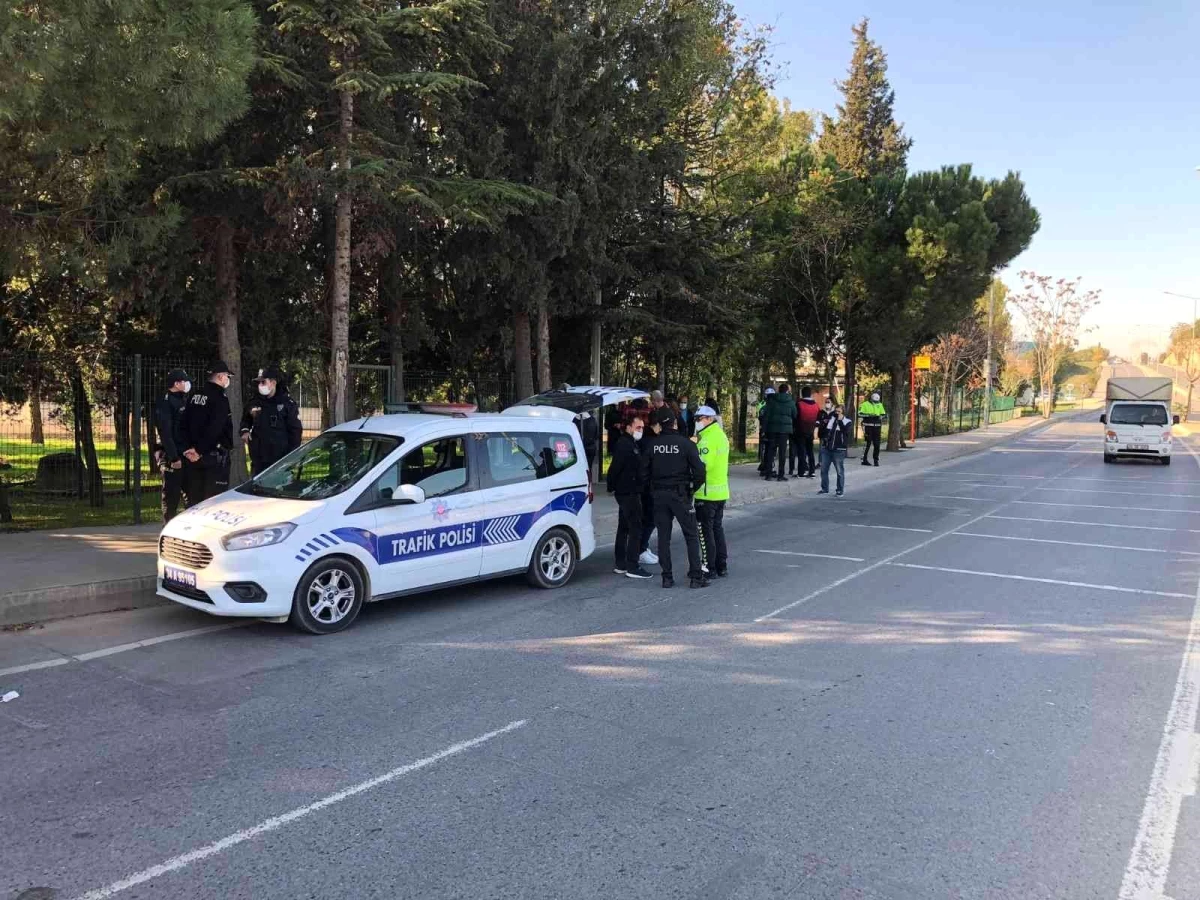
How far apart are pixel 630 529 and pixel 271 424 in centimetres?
404

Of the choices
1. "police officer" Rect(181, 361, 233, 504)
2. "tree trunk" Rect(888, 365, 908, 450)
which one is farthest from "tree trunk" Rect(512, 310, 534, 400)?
"tree trunk" Rect(888, 365, 908, 450)

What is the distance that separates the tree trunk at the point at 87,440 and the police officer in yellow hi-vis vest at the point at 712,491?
36.2 feet

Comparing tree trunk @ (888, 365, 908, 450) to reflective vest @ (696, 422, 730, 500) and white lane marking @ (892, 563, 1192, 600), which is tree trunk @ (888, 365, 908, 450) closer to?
white lane marking @ (892, 563, 1192, 600)

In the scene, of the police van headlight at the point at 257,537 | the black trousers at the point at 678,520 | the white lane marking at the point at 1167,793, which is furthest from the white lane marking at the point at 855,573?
the police van headlight at the point at 257,537

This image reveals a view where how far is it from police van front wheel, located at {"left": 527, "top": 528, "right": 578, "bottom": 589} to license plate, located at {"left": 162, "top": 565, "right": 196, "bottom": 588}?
305cm

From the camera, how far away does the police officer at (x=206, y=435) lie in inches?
361

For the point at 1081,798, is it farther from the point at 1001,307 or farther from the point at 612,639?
the point at 1001,307

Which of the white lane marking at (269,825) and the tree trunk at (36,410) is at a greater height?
the tree trunk at (36,410)

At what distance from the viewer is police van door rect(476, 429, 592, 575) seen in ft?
26.5

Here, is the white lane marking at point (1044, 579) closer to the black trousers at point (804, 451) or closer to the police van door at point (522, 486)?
the police van door at point (522, 486)

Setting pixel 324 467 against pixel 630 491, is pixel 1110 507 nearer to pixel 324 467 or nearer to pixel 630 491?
pixel 630 491

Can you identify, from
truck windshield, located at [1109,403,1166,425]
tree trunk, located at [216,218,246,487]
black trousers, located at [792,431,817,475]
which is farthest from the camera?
truck windshield, located at [1109,403,1166,425]

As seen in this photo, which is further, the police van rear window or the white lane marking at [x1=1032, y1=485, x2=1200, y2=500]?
the white lane marking at [x1=1032, y1=485, x2=1200, y2=500]

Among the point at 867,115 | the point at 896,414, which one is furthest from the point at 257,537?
the point at 867,115
